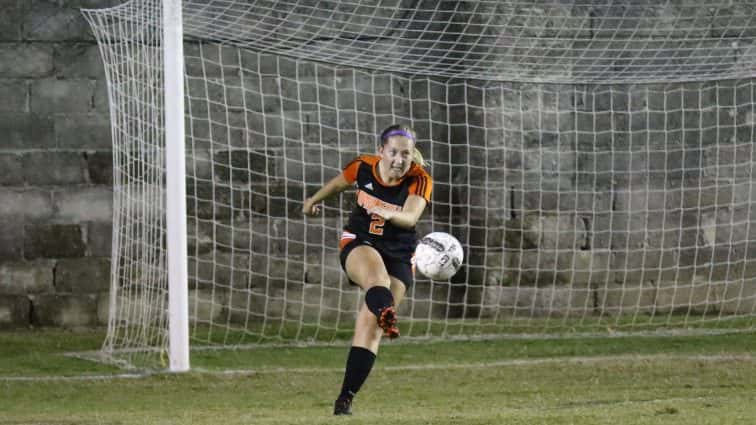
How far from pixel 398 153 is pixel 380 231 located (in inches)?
14.9

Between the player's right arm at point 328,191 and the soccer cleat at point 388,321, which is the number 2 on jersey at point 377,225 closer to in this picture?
the player's right arm at point 328,191

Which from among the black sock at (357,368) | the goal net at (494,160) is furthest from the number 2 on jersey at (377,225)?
the goal net at (494,160)

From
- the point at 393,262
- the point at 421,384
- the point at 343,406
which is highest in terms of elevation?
the point at 393,262

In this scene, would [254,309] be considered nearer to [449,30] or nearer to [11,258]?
[11,258]

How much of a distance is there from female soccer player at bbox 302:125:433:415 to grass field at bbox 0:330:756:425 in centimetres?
28

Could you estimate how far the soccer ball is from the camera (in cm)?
657

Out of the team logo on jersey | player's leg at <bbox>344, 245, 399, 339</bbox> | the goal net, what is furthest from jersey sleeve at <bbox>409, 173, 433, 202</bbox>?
the goal net

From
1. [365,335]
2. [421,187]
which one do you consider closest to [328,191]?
[421,187]

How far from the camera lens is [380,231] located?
265 inches

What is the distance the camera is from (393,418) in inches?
242

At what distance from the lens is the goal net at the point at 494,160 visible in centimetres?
1072

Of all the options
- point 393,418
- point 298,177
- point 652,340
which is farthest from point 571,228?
point 393,418

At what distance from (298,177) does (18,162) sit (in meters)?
2.07

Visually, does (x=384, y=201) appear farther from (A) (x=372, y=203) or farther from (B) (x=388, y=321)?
(B) (x=388, y=321)
